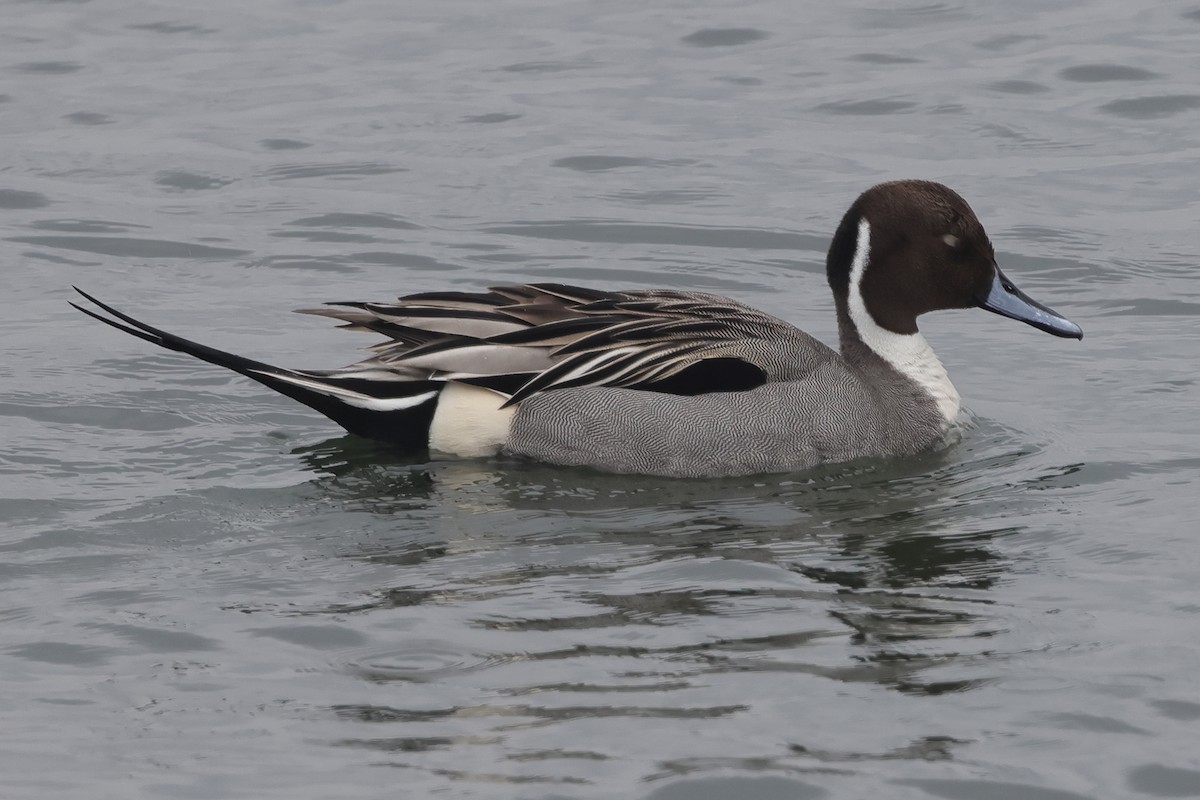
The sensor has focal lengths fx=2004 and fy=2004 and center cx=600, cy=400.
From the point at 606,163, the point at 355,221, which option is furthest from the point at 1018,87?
the point at 355,221

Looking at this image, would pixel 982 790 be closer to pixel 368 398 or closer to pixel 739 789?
pixel 739 789

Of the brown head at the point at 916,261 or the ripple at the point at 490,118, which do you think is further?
the ripple at the point at 490,118

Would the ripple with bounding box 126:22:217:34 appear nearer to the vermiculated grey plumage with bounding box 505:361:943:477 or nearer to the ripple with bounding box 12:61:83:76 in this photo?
the ripple with bounding box 12:61:83:76

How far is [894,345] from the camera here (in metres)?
8.29

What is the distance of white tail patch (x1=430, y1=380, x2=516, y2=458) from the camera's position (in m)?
7.73

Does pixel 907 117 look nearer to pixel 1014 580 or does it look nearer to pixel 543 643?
pixel 1014 580

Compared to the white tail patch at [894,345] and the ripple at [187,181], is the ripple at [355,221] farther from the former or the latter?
the white tail patch at [894,345]

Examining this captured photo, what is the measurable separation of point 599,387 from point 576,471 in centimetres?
34

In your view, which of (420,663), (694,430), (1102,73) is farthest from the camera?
(1102,73)

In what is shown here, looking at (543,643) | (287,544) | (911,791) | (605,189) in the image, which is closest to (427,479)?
(287,544)

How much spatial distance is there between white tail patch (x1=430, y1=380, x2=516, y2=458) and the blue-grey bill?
209cm

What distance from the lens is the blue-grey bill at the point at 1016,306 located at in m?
8.21

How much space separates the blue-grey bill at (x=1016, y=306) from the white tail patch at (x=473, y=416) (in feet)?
6.85

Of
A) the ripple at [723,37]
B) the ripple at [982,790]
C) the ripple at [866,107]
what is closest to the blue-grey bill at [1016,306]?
the ripple at [982,790]
